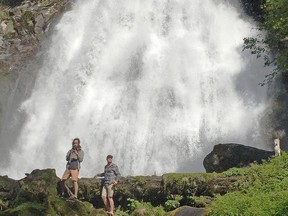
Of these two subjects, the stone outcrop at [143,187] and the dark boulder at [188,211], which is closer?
the dark boulder at [188,211]

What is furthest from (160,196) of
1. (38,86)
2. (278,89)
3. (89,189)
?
(38,86)

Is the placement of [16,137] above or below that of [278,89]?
below

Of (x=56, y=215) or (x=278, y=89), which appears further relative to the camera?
(x=278, y=89)

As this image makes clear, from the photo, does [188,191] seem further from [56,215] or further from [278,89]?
[278,89]

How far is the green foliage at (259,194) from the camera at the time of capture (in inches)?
394

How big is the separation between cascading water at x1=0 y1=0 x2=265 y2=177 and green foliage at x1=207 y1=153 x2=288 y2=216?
10.9 metres

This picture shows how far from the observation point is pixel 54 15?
39.5 m

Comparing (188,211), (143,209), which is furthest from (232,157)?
(188,211)

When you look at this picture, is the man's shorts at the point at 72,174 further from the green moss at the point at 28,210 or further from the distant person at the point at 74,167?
the green moss at the point at 28,210

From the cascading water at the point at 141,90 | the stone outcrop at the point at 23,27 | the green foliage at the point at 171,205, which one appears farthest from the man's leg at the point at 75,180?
the stone outcrop at the point at 23,27

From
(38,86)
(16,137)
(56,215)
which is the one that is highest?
(38,86)

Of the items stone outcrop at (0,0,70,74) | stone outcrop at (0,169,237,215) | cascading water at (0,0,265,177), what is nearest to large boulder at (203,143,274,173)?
stone outcrop at (0,169,237,215)

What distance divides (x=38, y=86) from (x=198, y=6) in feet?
46.0

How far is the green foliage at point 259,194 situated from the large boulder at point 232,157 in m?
4.27
